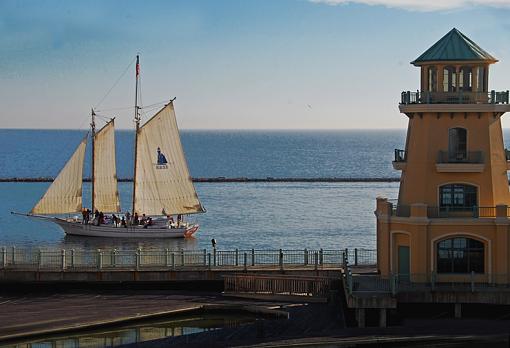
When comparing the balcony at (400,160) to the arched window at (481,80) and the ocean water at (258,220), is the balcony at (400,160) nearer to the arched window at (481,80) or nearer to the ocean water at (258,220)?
the arched window at (481,80)

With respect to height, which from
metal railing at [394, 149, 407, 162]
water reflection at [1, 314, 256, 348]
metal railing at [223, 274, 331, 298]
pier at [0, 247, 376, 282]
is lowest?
water reflection at [1, 314, 256, 348]

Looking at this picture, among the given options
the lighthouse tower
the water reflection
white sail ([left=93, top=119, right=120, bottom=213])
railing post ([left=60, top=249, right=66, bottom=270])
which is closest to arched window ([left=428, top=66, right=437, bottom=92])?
the lighthouse tower

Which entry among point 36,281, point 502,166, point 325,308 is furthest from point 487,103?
point 36,281

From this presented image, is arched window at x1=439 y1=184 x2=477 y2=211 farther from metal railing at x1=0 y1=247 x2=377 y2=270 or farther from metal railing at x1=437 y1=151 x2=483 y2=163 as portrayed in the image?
metal railing at x1=0 y1=247 x2=377 y2=270

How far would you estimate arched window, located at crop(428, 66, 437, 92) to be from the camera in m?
45.9

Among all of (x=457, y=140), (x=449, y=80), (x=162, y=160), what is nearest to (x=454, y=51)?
(x=449, y=80)

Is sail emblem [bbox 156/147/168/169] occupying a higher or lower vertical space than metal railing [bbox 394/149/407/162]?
higher

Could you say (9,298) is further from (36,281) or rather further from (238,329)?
(238,329)

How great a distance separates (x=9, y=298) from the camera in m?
47.9

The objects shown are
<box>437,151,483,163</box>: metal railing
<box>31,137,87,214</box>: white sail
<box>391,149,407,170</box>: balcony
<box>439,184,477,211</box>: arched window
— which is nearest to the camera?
<box>437,151,483,163</box>: metal railing

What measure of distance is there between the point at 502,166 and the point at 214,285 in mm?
13543

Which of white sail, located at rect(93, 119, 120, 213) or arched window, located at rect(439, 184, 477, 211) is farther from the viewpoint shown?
white sail, located at rect(93, 119, 120, 213)

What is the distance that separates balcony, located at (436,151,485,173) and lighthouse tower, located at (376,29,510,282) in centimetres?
4

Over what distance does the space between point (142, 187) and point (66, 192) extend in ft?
20.5
